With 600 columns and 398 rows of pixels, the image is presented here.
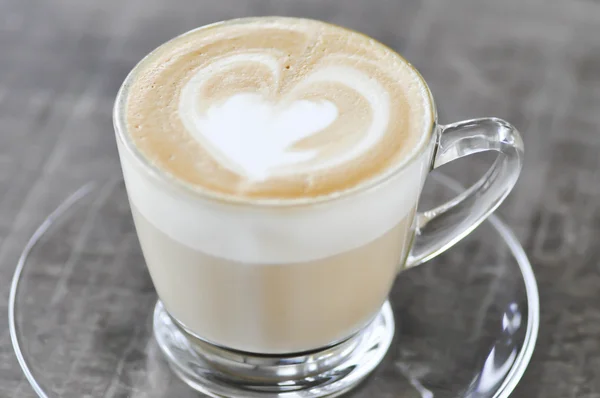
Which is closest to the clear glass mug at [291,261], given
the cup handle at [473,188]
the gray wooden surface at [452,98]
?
the cup handle at [473,188]

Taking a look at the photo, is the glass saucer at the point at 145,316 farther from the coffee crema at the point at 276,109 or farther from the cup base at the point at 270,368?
the coffee crema at the point at 276,109

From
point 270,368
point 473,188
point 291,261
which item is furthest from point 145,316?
point 473,188

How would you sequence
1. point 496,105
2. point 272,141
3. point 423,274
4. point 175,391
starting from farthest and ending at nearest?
point 496,105 → point 423,274 → point 175,391 → point 272,141

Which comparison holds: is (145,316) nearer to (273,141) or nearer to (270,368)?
(270,368)

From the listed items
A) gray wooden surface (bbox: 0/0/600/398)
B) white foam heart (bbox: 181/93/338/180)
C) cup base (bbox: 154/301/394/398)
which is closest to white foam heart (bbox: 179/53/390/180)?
white foam heart (bbox: 181/93/338/180)

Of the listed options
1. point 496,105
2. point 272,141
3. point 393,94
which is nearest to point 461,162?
point 496,105

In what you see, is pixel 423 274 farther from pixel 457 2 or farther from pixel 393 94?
pixel 457 2
